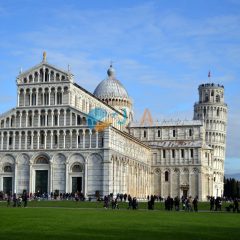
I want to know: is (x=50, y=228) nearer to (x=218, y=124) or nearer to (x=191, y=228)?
(x=191, y=228)

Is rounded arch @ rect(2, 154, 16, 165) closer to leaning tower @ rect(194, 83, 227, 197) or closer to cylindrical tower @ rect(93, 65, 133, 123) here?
cylindrical tower @ rect(93, 65, 133, 123)

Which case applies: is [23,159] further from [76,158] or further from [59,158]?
[76,158]

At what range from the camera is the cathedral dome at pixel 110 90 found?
112938mm

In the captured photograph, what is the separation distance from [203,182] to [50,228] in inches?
3186

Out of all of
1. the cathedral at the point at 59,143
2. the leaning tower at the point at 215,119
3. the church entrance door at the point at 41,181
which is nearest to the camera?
the cathedral at the point at 59,143

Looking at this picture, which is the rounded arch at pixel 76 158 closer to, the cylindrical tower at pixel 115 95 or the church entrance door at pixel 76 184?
the church entrance door at pixel 76 184

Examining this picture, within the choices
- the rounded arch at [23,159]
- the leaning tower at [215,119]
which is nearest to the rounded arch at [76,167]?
the rounded arch at [23,159]

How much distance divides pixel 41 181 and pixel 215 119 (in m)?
63.8

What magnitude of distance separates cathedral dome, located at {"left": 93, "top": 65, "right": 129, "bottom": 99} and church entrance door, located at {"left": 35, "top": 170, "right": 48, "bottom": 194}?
3601cm

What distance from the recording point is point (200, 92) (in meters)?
137

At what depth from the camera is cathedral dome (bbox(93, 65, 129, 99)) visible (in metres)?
113

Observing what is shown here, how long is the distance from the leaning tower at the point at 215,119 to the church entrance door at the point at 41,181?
5961 centimetres

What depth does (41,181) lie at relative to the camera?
7969 cm

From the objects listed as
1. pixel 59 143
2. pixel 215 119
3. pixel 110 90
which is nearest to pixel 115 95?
pixel 110 90
